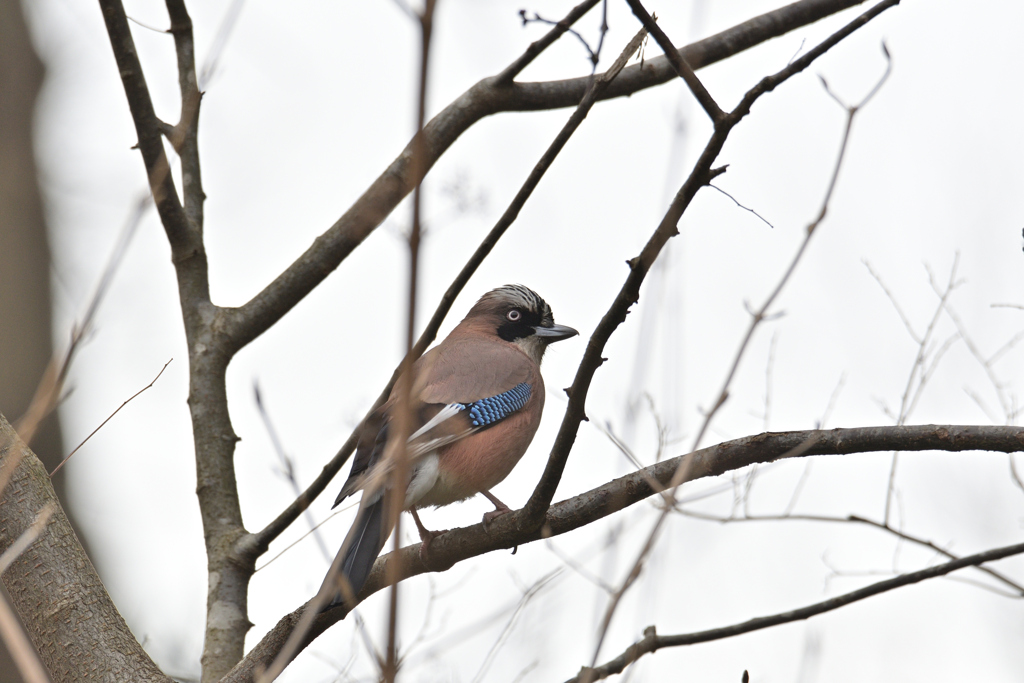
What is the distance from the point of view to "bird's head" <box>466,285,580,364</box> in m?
6.77

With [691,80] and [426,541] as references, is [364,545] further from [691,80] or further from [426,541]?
[691,80]

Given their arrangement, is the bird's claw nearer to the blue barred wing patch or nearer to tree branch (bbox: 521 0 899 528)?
the blue barred wing patch

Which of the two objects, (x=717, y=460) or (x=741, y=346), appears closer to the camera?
(x=741, y=346)

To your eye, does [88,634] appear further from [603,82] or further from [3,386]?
[3,386]

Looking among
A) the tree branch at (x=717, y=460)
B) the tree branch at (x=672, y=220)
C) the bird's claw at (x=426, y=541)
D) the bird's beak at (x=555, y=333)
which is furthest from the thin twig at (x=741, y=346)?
the bird's beak at (x=555, y=333)

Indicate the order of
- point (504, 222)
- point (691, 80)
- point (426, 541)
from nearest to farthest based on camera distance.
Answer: point (691, 80)
point (504, 222)
point (426, 541)

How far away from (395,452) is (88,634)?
8.43 ft

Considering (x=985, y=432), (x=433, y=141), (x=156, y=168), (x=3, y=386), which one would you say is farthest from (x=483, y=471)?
(x=3, y=386)

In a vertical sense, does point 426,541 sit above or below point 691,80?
below

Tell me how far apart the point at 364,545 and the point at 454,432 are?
52.5 inches

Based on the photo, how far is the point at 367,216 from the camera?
4.79m

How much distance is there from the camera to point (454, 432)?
5180 mm

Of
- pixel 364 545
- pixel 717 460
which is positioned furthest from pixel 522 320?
pixel 717 460

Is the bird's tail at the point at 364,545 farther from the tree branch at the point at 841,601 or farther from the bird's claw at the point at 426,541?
the tree branch at the point at 841,601
